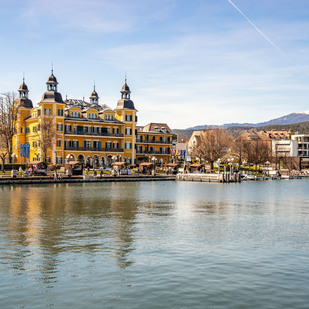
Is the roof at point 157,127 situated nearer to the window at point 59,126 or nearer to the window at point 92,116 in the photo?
the window at point 92,116

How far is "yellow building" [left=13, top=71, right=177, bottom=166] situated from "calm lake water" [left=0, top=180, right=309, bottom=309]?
58753 millimetres

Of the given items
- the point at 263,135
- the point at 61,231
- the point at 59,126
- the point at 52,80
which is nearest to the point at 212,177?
the point at 59,126

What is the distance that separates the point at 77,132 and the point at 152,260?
261 feet

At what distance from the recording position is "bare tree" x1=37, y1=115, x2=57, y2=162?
8575cm

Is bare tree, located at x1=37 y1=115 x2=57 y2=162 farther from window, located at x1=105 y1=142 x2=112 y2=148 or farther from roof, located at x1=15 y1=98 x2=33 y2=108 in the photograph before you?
window, located at x1=105 y1=142 x2=112 y2=148

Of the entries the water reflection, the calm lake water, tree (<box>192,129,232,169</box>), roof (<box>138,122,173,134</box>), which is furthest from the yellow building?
the calm lake water

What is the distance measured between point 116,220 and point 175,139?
12948 centimetres

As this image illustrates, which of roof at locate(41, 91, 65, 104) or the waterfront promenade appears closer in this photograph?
the waterfront promenade

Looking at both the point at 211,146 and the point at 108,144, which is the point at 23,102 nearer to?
the point at 108,144

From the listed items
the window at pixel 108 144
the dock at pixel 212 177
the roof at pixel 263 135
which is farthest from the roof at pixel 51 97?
the roof at pixel 263 135

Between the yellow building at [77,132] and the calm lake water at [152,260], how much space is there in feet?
193

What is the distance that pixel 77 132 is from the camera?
9575 cm

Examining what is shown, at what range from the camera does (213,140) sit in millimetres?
113188

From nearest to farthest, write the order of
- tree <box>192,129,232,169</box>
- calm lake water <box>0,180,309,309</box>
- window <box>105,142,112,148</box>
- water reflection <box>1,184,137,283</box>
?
1. calm lake water <box>0,180,309,309</box>
2. water reflection <box>1,184,137,283</box>
3. window <box>105,142,112,148</box>
4. tree <box>192,129,232,169</box>
